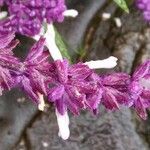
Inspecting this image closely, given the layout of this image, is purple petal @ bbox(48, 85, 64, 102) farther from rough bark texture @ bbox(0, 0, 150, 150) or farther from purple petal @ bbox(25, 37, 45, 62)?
rough bark texture @ bbox(0, 0, 150, 150)

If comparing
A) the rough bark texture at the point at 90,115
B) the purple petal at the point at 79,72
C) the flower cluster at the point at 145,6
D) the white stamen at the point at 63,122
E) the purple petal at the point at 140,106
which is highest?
the purple petal at the point at 79,72

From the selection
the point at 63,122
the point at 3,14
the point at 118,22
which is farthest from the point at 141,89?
the point at 118,22

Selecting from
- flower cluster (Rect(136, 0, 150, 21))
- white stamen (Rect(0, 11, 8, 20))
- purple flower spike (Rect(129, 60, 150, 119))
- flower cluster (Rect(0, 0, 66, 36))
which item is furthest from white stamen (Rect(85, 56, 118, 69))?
flower cluster (Rect(136, 0, 150, 21))

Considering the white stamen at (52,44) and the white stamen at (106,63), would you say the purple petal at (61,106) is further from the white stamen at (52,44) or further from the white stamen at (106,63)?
the white stamen at (52,44)

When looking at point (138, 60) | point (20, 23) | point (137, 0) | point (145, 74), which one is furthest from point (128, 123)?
point (145, 74)

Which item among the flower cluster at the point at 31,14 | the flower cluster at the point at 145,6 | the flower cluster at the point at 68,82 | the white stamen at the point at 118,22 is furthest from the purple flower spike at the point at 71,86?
the white stamen at the point at 118,22

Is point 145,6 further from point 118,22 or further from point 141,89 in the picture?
point 141,89
